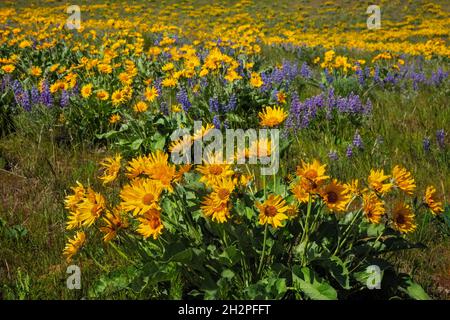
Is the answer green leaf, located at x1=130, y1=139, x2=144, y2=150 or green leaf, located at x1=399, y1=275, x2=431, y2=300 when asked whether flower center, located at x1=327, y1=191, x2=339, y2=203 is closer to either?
green leaf, located at x1=399, y1=275, x2=431, y2=300

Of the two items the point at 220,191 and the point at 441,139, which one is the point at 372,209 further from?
the point at 441,139

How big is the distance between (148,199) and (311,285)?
0.74 m

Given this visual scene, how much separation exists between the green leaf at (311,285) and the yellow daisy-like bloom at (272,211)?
278 mm

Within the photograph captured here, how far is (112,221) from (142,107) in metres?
2.05

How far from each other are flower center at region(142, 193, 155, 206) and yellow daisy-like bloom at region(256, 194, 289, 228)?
0.41 m

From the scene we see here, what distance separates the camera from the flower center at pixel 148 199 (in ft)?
5.81

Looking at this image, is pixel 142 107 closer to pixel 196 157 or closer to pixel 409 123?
pixel 196 157

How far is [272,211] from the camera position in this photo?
1.76 meters

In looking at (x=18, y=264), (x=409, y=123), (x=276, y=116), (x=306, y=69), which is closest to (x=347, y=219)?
(x=276, y=116)

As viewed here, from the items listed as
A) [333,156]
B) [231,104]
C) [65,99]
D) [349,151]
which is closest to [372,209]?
[333,156]

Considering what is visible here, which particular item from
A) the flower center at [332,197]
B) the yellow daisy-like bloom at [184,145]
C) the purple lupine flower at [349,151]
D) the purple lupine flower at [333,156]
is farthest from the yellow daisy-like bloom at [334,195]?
the purple lupine flower at [349,151]

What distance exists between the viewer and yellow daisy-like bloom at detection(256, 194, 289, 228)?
1723 millimetres

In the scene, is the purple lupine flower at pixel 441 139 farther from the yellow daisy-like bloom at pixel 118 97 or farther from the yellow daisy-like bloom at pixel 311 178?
the yellow daisy-like bloom at pixel 118 97

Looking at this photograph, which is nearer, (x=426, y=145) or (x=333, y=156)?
(x=333, y=156)
